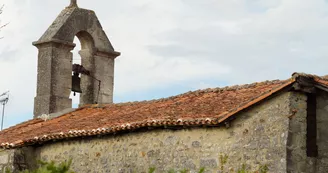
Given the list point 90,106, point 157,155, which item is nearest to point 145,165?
point 157,155

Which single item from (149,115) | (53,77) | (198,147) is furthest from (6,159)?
(198,147)

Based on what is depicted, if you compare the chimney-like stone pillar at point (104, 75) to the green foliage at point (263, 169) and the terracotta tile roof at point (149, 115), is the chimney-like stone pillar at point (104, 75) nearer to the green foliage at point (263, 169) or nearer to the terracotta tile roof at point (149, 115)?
the terracotta tile roof at point (149, 115)

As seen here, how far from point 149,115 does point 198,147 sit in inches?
57.7

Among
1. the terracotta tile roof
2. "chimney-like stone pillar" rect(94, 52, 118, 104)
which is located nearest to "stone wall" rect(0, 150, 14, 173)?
the terracotta tile roof

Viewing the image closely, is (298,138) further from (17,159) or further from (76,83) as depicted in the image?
(76,83)

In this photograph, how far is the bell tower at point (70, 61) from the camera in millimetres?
15781

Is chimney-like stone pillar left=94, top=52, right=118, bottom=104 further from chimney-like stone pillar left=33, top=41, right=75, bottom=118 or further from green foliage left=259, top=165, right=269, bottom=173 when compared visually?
green foliage left=259, top=165, right=269, bottom=173

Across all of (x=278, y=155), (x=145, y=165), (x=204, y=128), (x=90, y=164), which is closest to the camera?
(x=278, y=155)

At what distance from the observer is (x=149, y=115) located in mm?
12430

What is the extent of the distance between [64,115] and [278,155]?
600 centimetres

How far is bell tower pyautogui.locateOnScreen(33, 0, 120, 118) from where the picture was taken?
15.8 meters

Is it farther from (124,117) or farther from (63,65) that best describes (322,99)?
(63,65)

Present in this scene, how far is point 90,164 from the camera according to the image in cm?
1278

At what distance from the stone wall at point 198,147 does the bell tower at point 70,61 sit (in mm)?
2723
